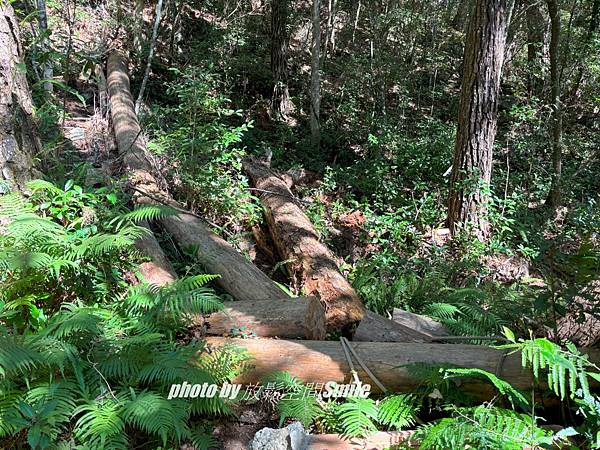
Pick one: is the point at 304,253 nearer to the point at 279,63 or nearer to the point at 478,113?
the point at 478,113

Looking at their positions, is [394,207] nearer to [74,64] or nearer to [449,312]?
[449,312]

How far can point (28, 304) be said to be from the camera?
10.1 feet

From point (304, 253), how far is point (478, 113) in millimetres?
3846

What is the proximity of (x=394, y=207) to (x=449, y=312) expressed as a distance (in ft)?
13.8

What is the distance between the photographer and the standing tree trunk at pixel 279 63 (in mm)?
11547

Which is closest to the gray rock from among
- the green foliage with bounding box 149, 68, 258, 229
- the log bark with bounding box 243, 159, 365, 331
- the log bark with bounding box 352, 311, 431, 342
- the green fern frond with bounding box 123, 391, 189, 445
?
the green fern frond with bounding box 123, 391, 189, 445

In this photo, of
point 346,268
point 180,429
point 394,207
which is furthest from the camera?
point 394,207

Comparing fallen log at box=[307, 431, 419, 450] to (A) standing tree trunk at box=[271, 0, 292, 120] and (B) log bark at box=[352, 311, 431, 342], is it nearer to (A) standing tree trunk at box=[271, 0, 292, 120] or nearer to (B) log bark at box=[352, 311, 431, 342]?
(B) log bark at box=[352, 311, 431, 342]

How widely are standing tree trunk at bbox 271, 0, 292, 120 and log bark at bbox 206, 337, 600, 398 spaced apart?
354 inches

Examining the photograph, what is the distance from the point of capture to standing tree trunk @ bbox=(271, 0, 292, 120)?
1155 centimetres

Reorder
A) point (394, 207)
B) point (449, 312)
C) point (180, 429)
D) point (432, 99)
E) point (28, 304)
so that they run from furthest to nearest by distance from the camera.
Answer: point (432, 99) < point (394, 207) < point (449, 312) < point (28, 304) < point (180, 429)

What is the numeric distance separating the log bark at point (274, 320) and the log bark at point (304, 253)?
0.70 meters

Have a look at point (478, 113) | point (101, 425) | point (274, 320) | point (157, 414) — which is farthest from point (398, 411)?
point (478, 113)

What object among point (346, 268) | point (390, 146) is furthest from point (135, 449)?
point (390, 146)
